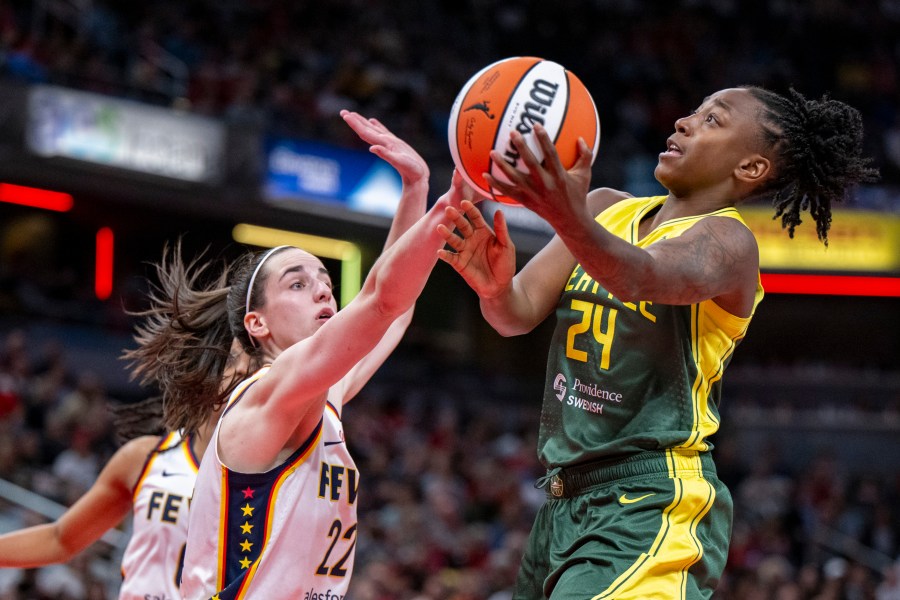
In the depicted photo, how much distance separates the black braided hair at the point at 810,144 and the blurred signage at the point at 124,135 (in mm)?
10409

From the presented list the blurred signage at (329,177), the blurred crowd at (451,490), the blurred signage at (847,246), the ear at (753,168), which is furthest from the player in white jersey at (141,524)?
the blurred signage at (847,246)

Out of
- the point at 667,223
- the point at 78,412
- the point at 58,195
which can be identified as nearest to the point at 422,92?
the point at 58,195

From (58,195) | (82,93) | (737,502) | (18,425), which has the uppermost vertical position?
(82,93)

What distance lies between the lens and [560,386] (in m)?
3.12

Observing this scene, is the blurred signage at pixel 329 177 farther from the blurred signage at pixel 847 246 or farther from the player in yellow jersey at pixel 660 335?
the player in yellow jersey at pixel 660 335

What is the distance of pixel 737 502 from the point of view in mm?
14156

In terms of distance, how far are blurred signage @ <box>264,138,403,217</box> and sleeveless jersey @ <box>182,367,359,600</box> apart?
1113 centimetres

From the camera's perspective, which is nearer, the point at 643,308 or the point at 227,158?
the point at 643,308

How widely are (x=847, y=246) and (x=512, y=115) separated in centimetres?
1559

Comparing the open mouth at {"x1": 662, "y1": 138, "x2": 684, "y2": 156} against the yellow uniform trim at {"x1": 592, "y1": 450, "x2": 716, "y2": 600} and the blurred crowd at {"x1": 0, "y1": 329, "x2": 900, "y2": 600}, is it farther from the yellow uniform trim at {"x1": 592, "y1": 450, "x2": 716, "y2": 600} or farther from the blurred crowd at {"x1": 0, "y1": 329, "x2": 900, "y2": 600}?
the blurred crowd at {"x1": 0, "y1": 329, "x2": 900, "y2": 600}

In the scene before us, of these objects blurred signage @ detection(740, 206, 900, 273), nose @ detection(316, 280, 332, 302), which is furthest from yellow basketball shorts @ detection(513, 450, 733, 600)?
blurred signage @ detection(740, 206, 900, 273)

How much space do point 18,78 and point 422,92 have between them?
638cm

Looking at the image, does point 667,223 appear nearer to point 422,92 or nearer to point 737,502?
point 737,502

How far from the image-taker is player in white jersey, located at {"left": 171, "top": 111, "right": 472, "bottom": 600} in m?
2.88
